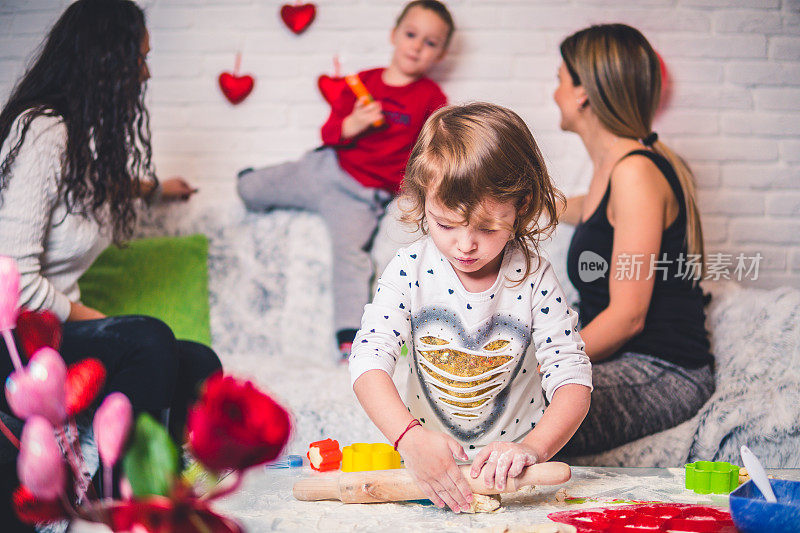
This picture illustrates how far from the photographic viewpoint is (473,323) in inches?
41.0

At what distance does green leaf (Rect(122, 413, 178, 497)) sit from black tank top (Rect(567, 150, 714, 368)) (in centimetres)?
117

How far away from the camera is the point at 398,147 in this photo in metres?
1.95

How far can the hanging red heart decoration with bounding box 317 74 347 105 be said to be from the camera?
2.06m

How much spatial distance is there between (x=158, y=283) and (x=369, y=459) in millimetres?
1149

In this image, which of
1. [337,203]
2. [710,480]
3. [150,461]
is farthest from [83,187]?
[710,480]

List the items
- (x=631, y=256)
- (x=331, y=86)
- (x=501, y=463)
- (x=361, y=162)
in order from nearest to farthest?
(x=501, y=463) → (x=631, y=256) → (x=361, y=162) → (x=331, y=86)

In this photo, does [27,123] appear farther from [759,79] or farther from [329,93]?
[759,79]

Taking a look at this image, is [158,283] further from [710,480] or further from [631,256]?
[710,480]

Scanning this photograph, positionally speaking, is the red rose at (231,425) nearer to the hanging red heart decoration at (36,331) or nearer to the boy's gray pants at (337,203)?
the hanging red heart decoration at (36,331)

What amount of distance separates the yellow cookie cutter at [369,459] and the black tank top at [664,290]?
2.37 feet

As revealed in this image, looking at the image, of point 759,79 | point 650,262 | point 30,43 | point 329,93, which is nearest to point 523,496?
point 650,262

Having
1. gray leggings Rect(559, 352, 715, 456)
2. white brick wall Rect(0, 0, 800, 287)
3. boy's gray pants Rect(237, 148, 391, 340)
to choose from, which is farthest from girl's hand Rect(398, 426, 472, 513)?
white brick wall Rect(0, 0, 800, 287)

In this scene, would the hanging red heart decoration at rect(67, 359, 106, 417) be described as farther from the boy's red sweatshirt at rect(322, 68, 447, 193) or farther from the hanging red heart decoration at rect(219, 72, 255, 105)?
the hanging red heart decoration at rect(219, 72, 255, 105)

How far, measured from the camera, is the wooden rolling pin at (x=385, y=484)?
0.77 meters
